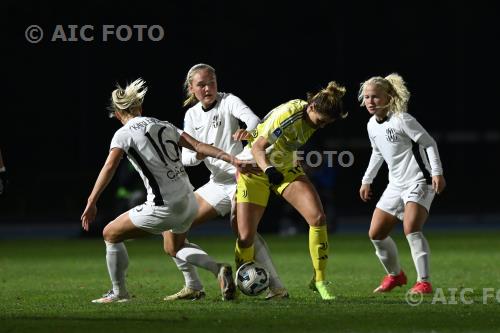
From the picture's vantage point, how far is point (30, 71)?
31875mm

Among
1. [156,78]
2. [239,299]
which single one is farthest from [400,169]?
[156,78]

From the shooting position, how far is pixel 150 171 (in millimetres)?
10328

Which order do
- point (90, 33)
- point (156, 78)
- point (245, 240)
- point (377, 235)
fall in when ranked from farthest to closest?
point (156, 78)
point (90, 33)
point (377, 235)
point (245, 240)

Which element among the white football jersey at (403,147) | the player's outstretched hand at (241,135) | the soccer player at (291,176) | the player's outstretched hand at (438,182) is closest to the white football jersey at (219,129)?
the soccer player at (291,176)

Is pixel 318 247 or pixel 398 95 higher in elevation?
pixel 398 95

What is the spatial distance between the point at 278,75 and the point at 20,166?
313 inches

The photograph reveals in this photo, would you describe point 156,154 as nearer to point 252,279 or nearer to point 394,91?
point 252,279

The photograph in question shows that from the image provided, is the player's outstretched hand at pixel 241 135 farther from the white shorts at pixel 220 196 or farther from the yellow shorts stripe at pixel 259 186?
the white shorts at pixel 220 196

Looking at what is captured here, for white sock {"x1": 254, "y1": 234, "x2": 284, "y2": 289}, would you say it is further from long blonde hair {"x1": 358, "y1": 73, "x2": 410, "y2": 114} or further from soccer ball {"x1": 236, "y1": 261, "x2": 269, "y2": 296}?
long blonde hair {"x1": 358, "y1": 73, "x2": 410, "y2": 114}

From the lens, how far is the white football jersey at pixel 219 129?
36.7 feet

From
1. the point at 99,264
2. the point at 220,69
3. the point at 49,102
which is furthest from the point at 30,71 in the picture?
the point at 99,264

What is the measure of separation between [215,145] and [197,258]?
1099mm

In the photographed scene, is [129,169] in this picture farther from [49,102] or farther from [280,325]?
[280,325]

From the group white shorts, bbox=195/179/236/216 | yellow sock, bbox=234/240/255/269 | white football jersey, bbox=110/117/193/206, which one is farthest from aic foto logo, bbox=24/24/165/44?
white football jersey, bbox=110/117/193/206
